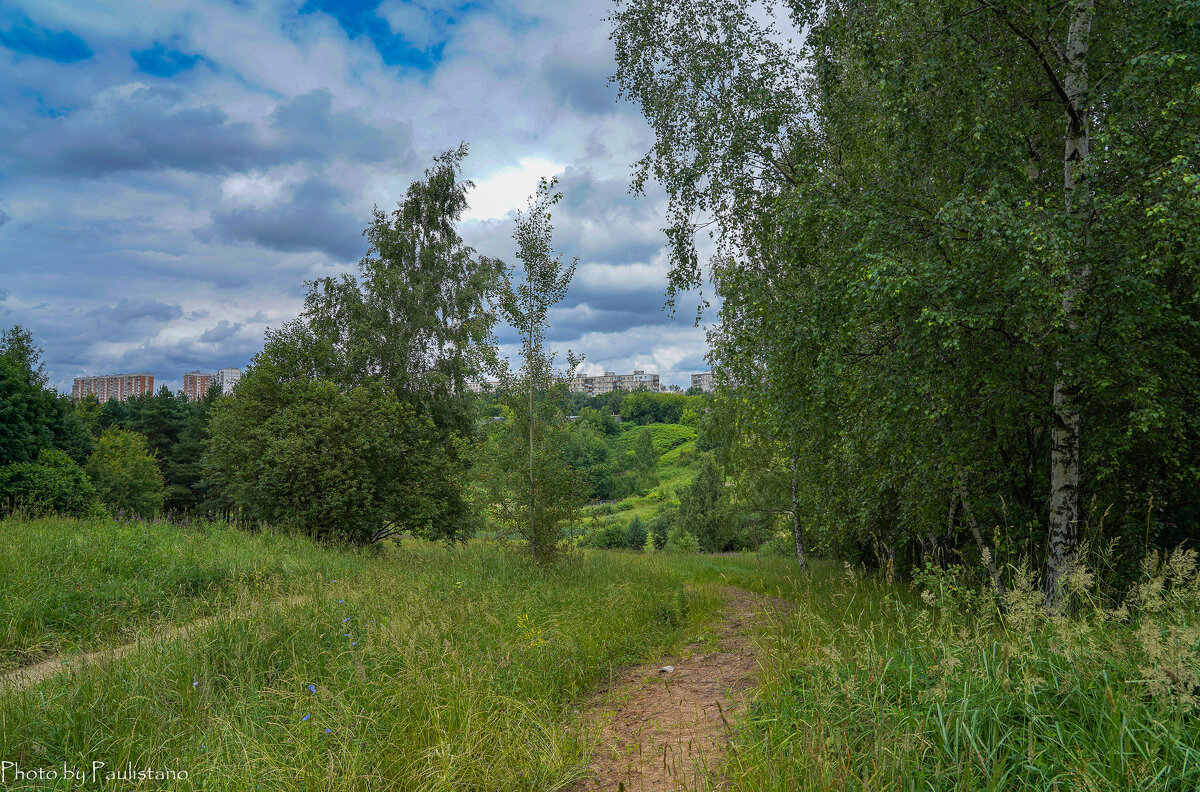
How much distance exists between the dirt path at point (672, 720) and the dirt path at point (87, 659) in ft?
12.7

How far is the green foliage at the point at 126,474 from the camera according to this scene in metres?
32.4

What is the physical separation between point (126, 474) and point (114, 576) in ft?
124

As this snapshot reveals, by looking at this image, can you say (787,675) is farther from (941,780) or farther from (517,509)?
(517,509)

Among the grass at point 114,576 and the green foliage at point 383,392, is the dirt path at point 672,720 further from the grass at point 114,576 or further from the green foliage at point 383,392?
the green foliage at point 383,392

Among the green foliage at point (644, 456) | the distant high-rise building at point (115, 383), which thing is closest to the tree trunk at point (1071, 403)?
the green foliage at point (644, 456)

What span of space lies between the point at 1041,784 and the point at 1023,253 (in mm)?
4417

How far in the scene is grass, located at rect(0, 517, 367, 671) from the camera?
598cm

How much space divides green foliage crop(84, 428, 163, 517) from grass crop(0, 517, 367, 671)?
29.2m

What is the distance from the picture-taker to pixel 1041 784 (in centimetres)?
252

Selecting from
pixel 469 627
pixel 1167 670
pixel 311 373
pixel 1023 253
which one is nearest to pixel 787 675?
pixel 1167 670

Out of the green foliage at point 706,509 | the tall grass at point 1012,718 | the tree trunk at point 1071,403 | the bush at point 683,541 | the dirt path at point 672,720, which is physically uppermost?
the tree trunk at point 1071,403

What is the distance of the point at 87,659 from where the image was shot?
506 centimetres

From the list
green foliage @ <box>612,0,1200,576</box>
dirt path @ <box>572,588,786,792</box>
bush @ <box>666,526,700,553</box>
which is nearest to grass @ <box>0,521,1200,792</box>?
dirt path @ <box>572,588,786,792</box>

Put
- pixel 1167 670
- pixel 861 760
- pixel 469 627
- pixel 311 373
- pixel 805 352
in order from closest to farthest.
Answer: pixel 1167 670, pixel 861 760, pixel 469 627, pixel 805 352, pixel 311 373
